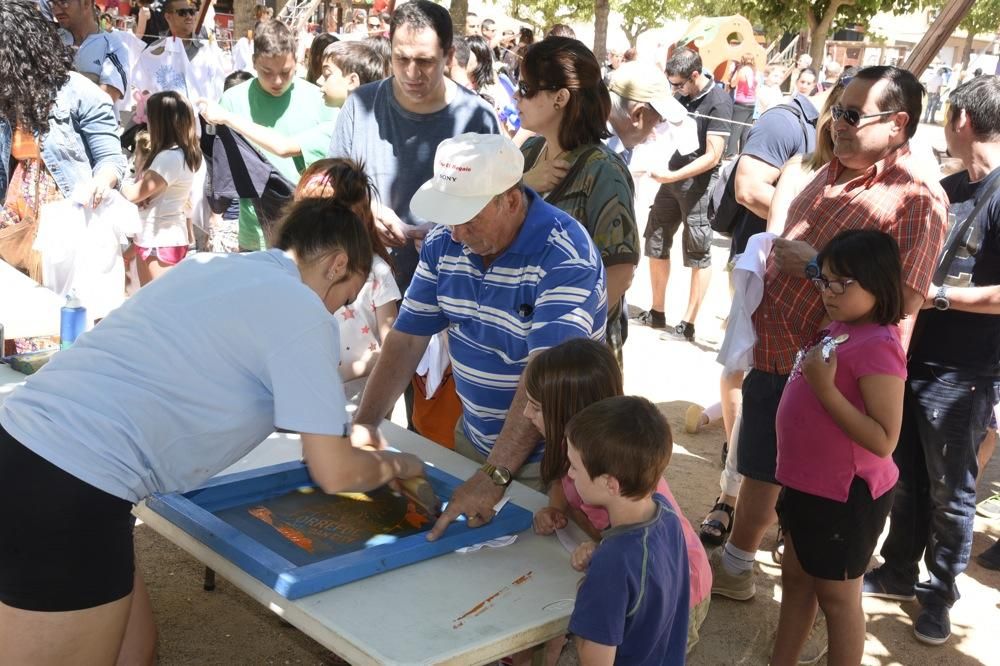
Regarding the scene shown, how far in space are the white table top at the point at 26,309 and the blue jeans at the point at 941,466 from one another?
10.2 ft

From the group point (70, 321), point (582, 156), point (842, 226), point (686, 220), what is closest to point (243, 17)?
point (686, 220)

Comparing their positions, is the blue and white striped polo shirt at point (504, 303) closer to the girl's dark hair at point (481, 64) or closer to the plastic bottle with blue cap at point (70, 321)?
the plastic bottle with blue cap at point (70, 321)

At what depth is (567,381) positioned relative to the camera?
219cm

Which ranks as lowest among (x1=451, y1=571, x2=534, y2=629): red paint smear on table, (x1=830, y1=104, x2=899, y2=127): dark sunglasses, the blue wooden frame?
(x1=451, y1=571, x2=534, y2=629): red paint smear on table

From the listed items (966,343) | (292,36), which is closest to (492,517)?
(966,343)

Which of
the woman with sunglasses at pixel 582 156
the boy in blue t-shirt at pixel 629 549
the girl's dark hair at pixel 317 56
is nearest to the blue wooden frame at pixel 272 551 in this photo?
the boy in blue t-shirt at pixel 629 549

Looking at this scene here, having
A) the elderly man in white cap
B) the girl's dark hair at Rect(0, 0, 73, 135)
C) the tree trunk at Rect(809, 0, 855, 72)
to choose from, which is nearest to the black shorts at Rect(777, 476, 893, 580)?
the elderly man in white cap

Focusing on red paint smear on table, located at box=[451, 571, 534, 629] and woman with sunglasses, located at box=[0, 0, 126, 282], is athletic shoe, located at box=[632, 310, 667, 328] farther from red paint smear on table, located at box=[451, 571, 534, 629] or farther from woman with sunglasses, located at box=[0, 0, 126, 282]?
red paint smear on table, located at box=[451, 571, 534, 629]

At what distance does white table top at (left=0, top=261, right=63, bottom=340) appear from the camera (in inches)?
133

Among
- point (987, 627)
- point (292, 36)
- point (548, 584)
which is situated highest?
point (292, 36)

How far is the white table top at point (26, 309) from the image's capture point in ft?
11.1

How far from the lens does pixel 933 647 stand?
3.57m

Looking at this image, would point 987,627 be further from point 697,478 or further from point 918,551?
point 697,478

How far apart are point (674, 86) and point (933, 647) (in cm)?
522
